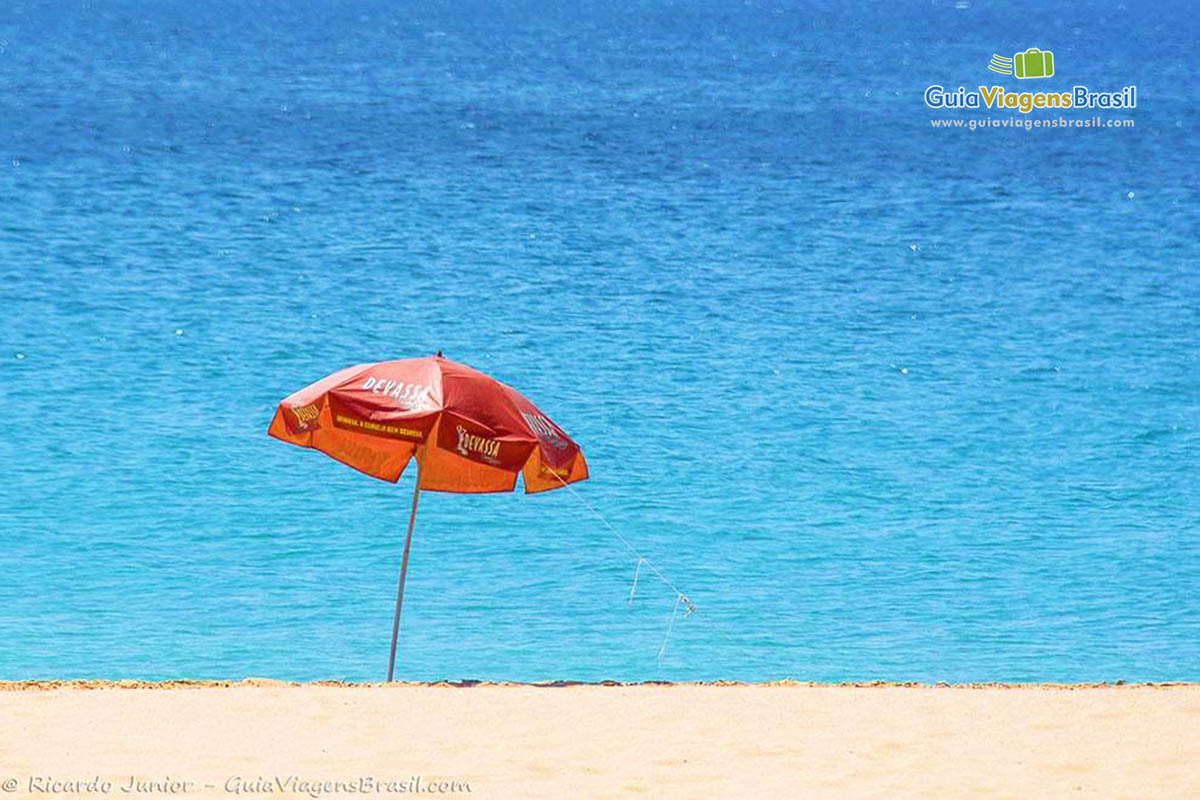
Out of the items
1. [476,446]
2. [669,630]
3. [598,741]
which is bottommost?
[669,630]

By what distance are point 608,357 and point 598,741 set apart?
50.5 feet

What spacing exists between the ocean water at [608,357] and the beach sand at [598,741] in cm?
358

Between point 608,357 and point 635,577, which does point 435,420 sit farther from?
point 608,357

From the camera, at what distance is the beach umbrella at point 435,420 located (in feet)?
31.0

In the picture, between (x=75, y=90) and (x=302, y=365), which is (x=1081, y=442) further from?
(x=75, y=90)

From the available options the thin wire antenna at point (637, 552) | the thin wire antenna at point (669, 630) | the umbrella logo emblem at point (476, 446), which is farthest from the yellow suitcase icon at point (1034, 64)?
the umbrella logo emblem at point (476, 446)

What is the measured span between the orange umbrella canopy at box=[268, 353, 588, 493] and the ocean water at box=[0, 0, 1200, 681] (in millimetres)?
3634

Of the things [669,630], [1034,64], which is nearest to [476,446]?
[669,630]

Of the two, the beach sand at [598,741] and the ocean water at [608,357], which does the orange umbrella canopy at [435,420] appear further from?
the ocean water at [608,357]

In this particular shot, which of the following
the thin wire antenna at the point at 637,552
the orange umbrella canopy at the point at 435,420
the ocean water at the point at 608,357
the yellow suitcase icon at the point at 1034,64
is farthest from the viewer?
the yellow suitcase icon at the point at 1034,64

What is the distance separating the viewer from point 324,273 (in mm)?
27859

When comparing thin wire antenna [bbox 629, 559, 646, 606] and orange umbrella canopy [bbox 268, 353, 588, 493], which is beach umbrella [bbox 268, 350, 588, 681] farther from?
thin wire antenna [bbox 629, 559, 646, 606]

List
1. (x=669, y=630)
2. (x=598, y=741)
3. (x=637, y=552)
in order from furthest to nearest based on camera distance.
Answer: (x=637, y=552), (x=669, y=630), (x=598, y=741)

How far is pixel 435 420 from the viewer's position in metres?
9.40
